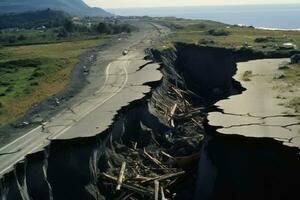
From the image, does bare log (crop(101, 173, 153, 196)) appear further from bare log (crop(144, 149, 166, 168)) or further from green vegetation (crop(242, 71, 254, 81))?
green vegetation (crop(242, 71, 254, 81))

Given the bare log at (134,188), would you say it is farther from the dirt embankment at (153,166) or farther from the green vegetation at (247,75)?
the green vegetation at (247,75)

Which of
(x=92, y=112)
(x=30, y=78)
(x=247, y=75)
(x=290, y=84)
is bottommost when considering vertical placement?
(x=30, y=78)

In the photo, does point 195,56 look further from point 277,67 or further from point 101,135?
point 101,135

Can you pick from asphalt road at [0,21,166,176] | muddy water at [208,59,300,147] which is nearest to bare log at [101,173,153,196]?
asphalt road at [0,21,166,176]

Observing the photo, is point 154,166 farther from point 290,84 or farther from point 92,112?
point 290,84

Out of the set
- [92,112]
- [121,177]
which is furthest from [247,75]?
[121,177]

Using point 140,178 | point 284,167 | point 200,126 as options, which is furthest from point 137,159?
point 284,167
